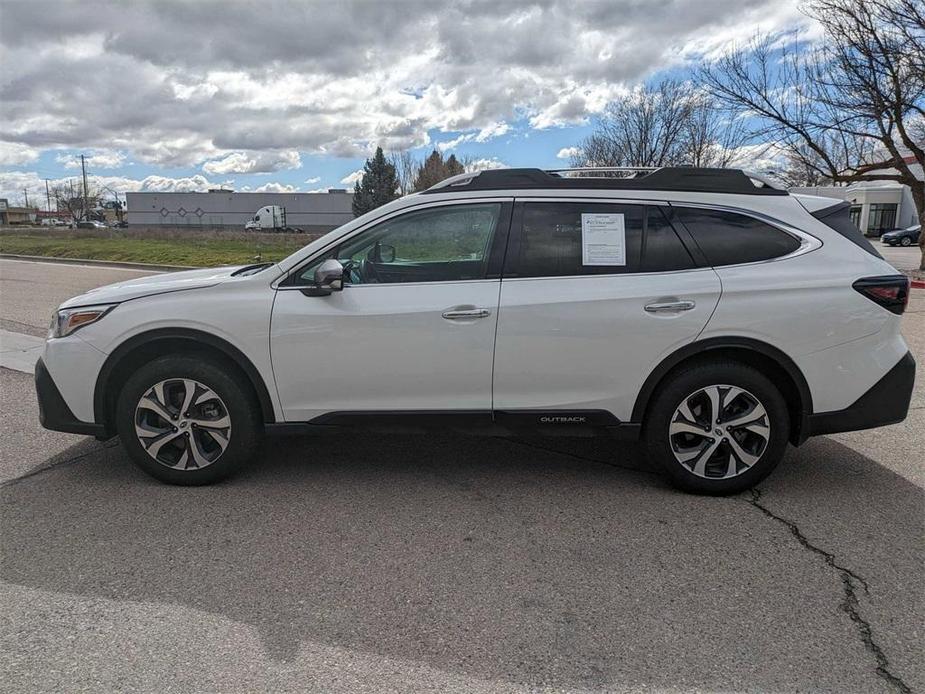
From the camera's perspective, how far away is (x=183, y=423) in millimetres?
3832

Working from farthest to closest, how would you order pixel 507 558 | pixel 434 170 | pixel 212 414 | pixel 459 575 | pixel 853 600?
1. pixel 434 170
2. pixel 212 414
3. pixel 507 558
4. pixel 459 575
5. pixel 853 600

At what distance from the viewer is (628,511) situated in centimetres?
364

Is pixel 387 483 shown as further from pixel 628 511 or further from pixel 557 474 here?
pixel 628 511

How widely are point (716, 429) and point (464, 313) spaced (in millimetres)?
1581

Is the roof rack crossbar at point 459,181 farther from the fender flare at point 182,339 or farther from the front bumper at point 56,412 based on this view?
the front bumper at point 56,412

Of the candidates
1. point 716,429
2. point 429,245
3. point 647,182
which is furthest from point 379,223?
point 716,429

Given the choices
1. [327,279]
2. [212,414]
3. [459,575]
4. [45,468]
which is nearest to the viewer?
[459,575]

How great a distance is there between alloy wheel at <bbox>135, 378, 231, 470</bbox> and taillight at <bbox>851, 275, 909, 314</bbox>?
12.0 ft

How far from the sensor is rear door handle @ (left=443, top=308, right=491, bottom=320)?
12.0 ft

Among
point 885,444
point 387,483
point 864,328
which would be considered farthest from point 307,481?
point 885,444

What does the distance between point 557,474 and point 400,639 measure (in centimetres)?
187

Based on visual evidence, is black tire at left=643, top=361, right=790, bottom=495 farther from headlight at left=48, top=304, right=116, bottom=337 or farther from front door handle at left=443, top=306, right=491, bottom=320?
headlight at left=48, top=304, right=116, bottom=337

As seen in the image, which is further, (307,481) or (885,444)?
(885,444)

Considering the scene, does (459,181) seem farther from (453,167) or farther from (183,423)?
(453,167)
